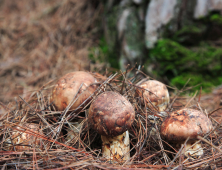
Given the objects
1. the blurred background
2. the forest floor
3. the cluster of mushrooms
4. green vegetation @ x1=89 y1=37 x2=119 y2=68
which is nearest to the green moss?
the blurred background

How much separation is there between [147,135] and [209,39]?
2.87 m

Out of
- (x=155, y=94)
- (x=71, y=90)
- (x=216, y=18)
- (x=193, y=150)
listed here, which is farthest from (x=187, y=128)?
(x=216, y=18)

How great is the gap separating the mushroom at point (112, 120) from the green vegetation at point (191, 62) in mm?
2239

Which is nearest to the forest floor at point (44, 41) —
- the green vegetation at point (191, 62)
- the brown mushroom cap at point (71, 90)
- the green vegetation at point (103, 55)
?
the green vegetation at point (103, 55)

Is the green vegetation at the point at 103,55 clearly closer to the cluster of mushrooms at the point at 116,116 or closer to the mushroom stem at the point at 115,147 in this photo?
the cluster of mushrooms at the point at 116,116

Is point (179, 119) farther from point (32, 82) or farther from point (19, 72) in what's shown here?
point (19, 72)

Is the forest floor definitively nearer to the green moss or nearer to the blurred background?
the blurred background

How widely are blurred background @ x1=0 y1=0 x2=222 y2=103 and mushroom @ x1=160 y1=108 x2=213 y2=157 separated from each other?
4.76 ft

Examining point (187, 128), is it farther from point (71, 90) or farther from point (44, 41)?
point (44, 41)

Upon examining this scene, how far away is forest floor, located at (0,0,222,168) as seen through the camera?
404 centimetres

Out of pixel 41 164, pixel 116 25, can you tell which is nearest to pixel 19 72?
pixel 116 25

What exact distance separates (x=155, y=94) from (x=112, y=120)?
2.24 ft

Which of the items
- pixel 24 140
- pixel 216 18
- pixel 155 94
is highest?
pixel 216 18

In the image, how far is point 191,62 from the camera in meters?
3.59
